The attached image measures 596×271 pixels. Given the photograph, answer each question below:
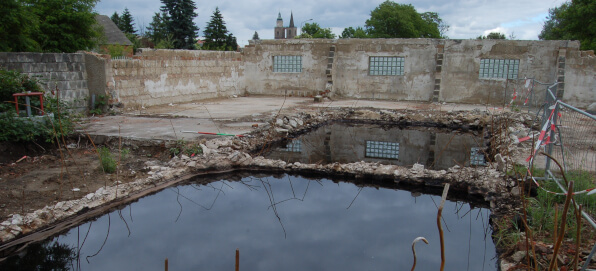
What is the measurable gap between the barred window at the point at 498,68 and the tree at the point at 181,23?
32.5 metres

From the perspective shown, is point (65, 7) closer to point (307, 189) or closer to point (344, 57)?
point (344, 57)

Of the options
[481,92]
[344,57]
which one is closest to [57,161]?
[344,57]

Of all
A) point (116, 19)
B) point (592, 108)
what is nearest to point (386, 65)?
A: point (592, 108)

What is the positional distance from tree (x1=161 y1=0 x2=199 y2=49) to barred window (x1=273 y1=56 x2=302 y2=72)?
2561 cm

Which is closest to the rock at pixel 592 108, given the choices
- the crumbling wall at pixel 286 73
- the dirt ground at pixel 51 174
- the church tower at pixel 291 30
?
the crumbling wall at pixel 286 73

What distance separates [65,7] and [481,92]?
75.9 ft

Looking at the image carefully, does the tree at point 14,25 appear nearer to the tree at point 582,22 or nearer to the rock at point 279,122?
the rock at point 279,122

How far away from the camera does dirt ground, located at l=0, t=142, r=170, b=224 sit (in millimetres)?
5506

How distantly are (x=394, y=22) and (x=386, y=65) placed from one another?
3788cm

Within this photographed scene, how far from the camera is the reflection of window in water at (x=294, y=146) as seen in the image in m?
9.69

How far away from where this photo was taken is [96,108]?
38.5ft

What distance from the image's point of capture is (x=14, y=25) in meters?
16.0

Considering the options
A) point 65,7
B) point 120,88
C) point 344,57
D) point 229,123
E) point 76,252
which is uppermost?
point 65,7

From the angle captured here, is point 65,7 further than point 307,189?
Yes
